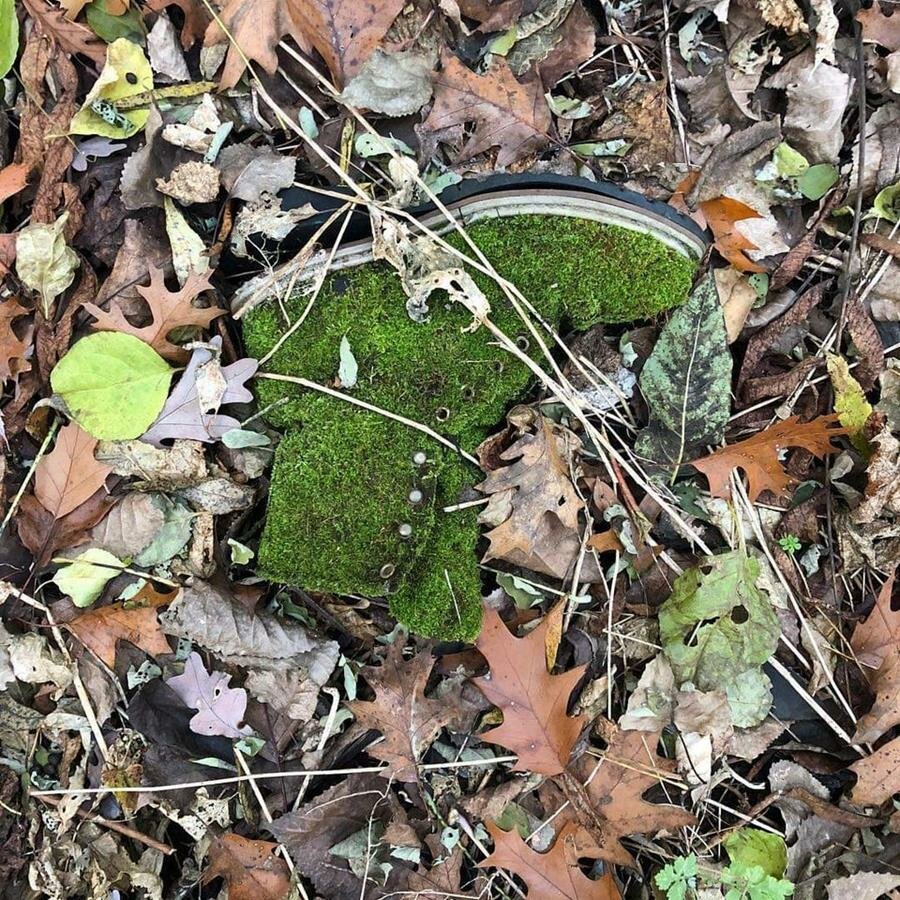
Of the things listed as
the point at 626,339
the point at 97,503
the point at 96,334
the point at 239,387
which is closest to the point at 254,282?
the point at 239,387

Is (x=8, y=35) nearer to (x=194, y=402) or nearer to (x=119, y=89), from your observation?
(x=119, y=89)

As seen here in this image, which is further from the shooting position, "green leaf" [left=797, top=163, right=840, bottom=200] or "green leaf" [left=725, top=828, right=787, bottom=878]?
"green leaf" [left=797, top=163, right=840, bottom=200]

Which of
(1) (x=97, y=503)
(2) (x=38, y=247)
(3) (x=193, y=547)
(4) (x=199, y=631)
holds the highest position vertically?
(2) (x=38, y=247)

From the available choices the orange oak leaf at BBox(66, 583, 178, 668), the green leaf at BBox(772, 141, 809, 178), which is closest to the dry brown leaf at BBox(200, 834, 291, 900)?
the orange oak leaf at BBox(66, 583, 178, 668)

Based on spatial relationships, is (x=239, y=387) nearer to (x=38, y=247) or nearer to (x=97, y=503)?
(x=97, y=503)

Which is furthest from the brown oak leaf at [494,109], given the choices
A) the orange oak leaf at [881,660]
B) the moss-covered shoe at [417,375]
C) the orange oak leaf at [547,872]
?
the orange oak leaf at [547,872]

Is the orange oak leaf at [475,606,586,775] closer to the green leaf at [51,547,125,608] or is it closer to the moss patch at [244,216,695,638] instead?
the moss patch at [244,216,695,638]
